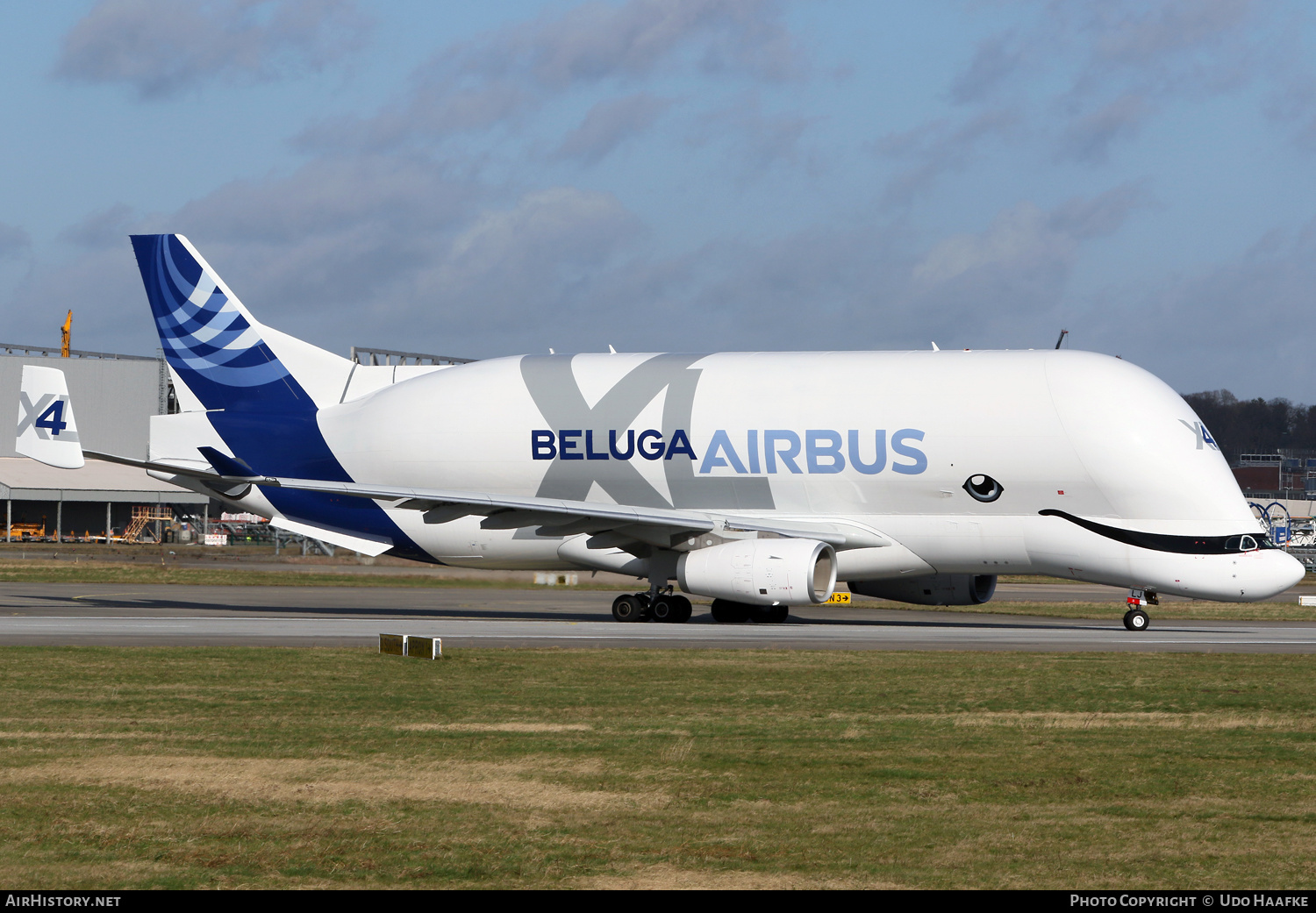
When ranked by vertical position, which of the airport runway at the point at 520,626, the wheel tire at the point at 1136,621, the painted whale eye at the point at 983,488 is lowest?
the airport runway at the point at 520,626

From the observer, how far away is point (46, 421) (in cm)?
3036

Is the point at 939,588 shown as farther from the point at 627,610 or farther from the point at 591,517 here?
the point at 591,517

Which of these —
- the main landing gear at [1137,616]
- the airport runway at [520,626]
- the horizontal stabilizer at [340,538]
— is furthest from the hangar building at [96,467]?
the main landing gear at [1137,616]

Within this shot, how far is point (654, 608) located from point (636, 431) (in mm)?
4046

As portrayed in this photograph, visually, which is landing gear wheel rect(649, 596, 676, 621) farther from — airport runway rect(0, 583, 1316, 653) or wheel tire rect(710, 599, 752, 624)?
wheel tire rect(710, 599, 752, 624)

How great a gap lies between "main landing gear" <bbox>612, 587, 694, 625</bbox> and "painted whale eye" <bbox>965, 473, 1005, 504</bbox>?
268 inches

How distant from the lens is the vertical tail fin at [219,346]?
37.2 m

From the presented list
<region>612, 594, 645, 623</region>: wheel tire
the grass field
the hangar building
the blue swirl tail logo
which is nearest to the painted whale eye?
<region>612, 594, 645, 623</region>: wheel tire

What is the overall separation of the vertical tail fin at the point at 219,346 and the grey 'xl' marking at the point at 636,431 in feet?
22.0

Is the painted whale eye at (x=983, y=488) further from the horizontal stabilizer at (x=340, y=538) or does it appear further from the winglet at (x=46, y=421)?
the winglet at (x=46, y=421)

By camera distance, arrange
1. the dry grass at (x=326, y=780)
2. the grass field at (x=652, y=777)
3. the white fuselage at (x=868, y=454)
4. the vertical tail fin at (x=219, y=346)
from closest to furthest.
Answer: the grass field at (x=652, y=777)
the dry grass at (x=326, y=780)
the white fuselage at (x=868, y=454)
the vertical tail fin at (x=219, y=346)

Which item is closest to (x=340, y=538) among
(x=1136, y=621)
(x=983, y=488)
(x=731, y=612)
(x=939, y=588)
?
(x=731, y=612)

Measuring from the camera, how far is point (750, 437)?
3161 centimetres
